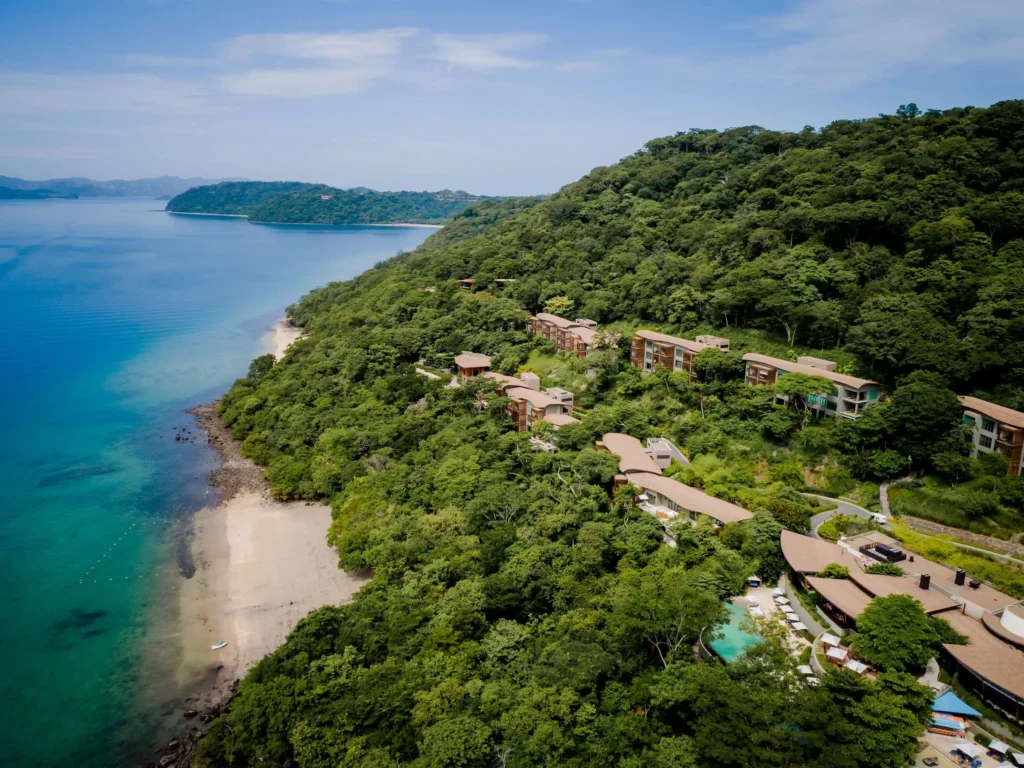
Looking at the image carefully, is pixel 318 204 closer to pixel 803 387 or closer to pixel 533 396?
pixel 533 396

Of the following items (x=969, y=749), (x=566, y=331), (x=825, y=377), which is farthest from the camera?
(x=566, y=331)

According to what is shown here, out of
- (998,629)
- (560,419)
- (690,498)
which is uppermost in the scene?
(560,419)

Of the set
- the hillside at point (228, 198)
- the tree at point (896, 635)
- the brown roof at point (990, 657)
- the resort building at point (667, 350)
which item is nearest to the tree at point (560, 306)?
the resort building at point (667, 350)

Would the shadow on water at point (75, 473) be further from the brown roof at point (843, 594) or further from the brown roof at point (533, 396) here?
the brown roof at point (843, 594)

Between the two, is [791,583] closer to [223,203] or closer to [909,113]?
[909,113]

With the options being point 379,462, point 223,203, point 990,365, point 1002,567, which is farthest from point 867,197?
point 223,203

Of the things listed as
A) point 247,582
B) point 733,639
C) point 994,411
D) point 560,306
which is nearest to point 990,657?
point 733,639
